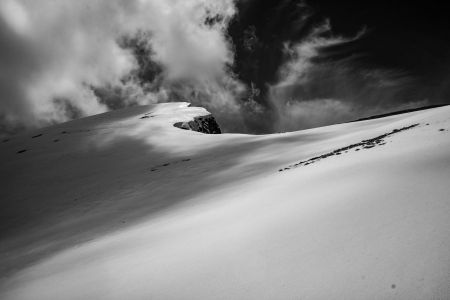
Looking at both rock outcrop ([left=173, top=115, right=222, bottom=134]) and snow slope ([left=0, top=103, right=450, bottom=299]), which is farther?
rock outcrop ([left=173, top=115, right=222, bottom=134])

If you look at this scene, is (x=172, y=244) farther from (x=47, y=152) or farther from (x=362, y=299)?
(x=47, y=152)

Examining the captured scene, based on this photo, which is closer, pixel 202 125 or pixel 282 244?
pixel 282 244

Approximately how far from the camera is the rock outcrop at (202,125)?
151 ft

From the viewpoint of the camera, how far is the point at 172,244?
6980mm

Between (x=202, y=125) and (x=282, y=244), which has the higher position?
(x=202, y=125)

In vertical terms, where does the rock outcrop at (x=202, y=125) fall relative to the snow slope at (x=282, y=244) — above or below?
above

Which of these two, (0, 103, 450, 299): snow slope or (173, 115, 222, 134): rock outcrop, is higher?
(173, 115, 222, 134): rock outcrop

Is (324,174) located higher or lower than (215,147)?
lower

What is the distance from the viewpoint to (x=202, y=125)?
5119cm

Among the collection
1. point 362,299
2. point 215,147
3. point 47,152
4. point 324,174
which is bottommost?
point 362,299

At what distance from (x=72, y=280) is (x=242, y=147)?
20.4 meters

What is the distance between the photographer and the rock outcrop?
4603cm

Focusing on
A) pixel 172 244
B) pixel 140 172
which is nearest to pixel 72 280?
pixel 172 244

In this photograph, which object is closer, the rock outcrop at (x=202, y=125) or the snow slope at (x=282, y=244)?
the snow slope at (x=282, y=244)
